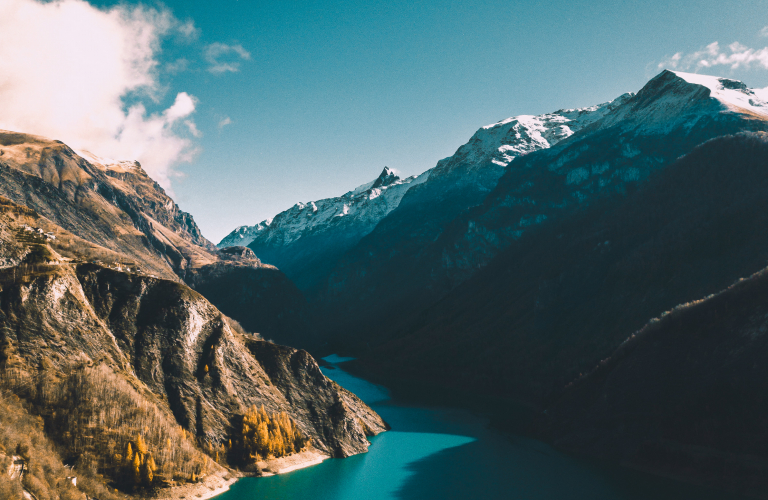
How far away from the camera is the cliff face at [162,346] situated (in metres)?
96.1

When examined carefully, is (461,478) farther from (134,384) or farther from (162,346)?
(162,346)

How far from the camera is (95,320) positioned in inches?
4176

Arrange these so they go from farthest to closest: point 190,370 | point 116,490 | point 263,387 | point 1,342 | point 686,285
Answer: point 686,285 → point 263,387 → point 190,370 → point 1,342 → point 116,490

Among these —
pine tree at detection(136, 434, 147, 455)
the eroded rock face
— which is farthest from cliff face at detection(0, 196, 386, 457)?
pine tree at detection(136, 434, 147, 455)

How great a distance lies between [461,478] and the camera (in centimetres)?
11431

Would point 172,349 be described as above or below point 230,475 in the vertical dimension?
above

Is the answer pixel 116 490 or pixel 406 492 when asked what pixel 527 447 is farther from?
pixel 116 490

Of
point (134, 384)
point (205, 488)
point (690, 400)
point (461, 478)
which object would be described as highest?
point (134, 384)

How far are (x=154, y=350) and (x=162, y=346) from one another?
6.90 feet

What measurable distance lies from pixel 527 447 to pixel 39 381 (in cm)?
11764

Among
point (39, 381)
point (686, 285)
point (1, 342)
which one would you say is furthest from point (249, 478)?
point (686, 285)

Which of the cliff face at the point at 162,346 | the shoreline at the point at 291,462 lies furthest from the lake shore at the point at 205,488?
the cliff face at the point at 162,346

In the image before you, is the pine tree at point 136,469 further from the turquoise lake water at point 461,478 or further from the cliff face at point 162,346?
the cliff face at point 162,346

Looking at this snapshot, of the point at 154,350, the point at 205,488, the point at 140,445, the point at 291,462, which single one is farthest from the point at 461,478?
the point at 154,350
